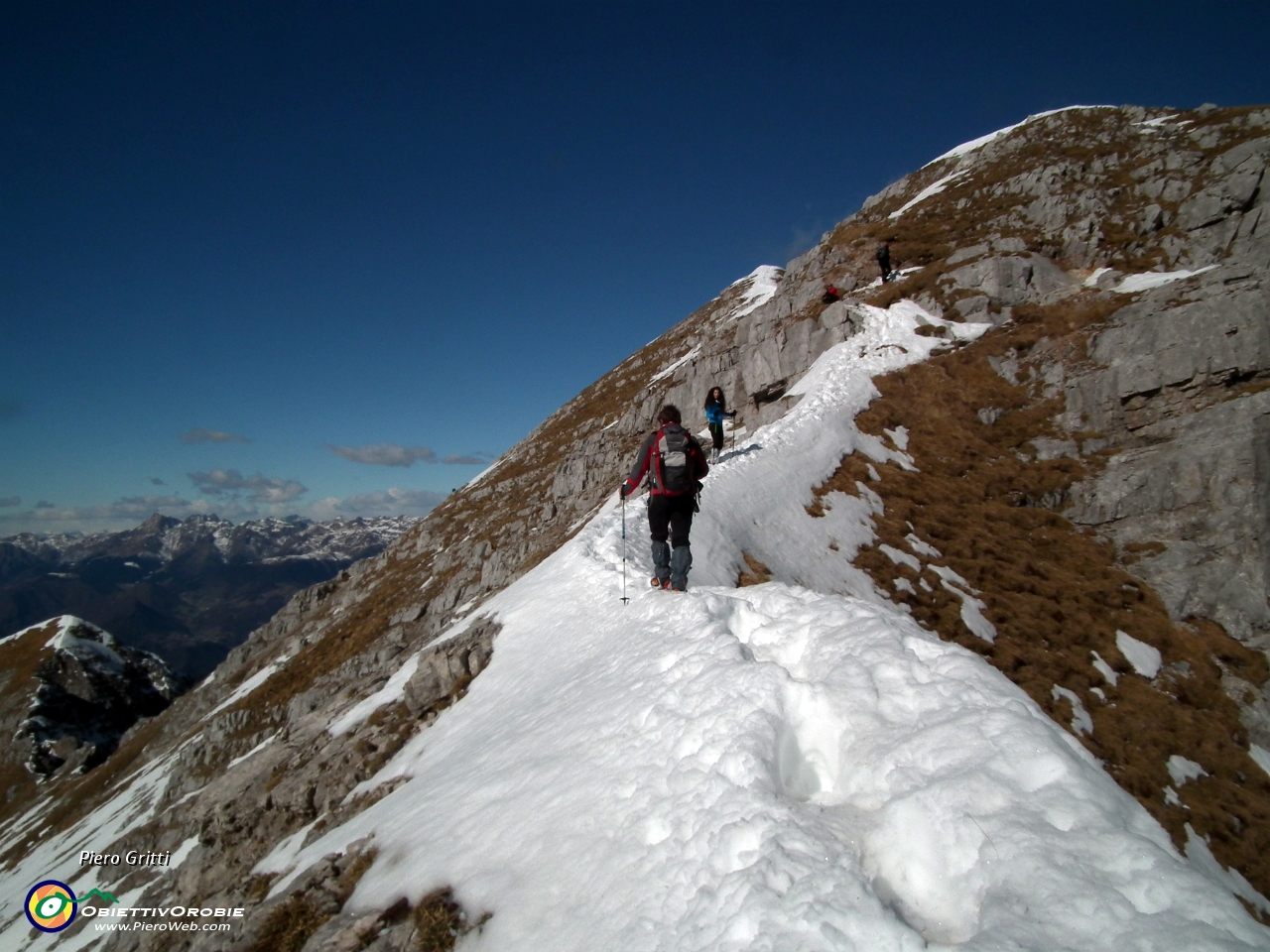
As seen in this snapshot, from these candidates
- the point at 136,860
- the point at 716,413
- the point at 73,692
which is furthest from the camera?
the point at 73,692

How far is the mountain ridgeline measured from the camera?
560 inches

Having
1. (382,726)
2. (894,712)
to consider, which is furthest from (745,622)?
(382,726)

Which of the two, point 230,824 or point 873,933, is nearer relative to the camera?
point 873,933

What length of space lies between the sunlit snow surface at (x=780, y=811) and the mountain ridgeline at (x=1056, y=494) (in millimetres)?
1805

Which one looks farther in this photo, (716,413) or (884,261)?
(884,261)

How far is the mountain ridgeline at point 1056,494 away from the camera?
560 inches

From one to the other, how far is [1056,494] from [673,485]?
2078 centimetres

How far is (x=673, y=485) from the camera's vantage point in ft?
38.9

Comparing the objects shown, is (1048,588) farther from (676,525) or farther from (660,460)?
(660,460)

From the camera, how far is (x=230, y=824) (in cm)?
1712

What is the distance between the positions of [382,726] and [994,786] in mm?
15779

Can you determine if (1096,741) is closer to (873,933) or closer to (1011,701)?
(1011,701)

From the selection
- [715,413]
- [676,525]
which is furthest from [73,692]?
[676,525]

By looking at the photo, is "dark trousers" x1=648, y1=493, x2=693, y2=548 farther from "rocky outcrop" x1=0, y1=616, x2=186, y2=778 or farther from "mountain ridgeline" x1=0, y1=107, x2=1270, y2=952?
"rocky outcrop" x1=0, y1=616, x2=186, y2=778
